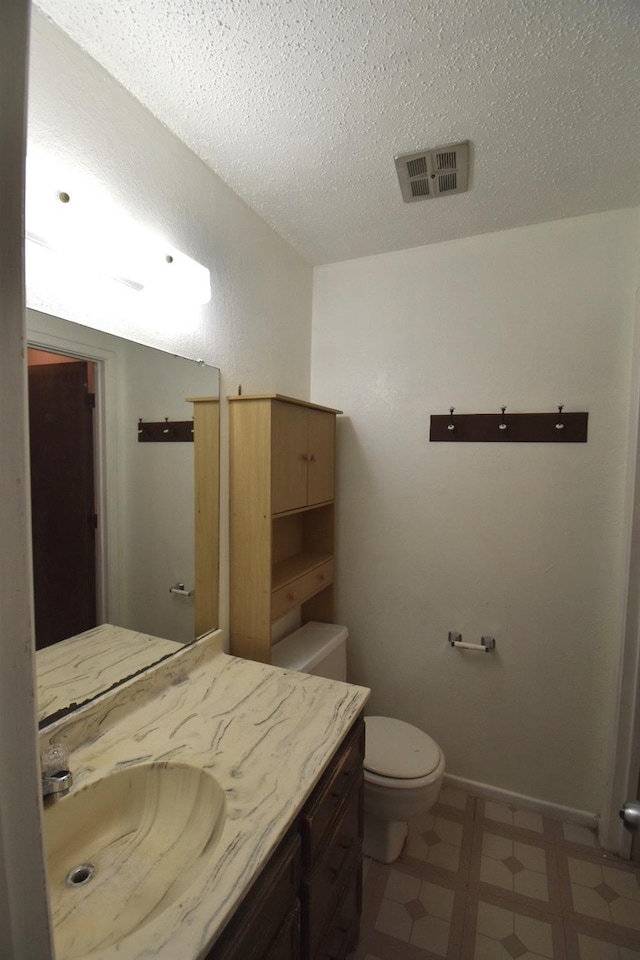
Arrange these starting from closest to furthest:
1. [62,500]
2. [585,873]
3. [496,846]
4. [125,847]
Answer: [125,847] → [62,500] → [585,873] → [496,846]

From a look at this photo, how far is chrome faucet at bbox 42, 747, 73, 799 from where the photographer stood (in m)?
0.83

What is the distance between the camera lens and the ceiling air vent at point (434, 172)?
142 cm

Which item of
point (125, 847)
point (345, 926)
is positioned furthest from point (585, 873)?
point (125, 847)

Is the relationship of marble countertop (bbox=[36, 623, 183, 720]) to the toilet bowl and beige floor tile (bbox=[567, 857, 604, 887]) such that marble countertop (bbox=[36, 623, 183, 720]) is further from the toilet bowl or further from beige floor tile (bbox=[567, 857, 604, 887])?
beige floor tile (bbox=[567, 857, 604, 887])

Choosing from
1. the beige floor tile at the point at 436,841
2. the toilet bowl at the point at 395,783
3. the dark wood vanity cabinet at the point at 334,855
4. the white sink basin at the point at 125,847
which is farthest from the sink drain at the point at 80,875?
the beige floor tile at the point at 436,841

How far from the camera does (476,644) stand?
6.48ft

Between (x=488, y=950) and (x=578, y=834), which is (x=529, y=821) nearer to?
(x=578, y=834)

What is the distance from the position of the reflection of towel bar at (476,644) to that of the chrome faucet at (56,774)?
1609mm

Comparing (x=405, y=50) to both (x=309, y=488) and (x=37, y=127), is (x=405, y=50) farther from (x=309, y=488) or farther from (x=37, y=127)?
(x=309, y=488)

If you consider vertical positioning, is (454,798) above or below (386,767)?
below

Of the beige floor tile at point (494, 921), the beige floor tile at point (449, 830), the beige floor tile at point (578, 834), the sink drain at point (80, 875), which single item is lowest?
the beige floor tile at point (449, 830)

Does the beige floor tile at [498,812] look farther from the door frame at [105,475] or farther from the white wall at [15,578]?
the white wall at [15,578]

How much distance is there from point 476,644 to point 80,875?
5.48 ft

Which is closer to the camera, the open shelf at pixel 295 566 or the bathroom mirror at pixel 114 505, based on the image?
the bathroom mirror at pixel 114 505
